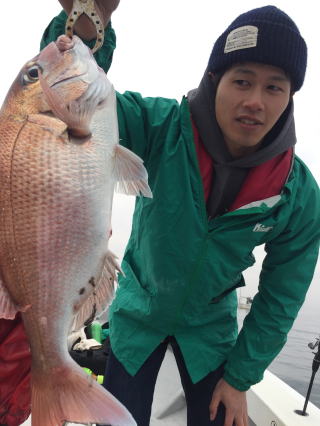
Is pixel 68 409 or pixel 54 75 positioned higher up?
pixel 54 75

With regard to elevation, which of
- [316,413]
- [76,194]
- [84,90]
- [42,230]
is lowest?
[316,413]

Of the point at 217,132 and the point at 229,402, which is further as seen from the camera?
the point at 229,402

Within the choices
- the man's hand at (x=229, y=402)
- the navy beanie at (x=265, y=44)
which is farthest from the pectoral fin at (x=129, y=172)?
the man's hand at (x=229, y=402)

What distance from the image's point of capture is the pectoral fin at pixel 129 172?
1562 millimetres

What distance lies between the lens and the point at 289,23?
2.23 m

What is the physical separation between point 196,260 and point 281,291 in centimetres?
71

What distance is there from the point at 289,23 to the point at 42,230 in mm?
1850

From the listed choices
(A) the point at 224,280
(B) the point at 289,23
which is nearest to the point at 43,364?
(A) the point at 224,280

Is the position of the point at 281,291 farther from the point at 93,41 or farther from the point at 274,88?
the point at 93,41

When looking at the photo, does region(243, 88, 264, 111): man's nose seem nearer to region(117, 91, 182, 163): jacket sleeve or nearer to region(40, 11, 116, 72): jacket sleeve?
region(117, 91, 182, 163): jacket sleeve

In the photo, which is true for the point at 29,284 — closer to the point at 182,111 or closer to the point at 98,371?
the point at 182,111

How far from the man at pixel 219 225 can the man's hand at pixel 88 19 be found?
1.28 ft

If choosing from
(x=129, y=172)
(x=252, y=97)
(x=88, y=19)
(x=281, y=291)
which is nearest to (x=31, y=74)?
(x=88, y=19)

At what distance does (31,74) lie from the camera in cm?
158
